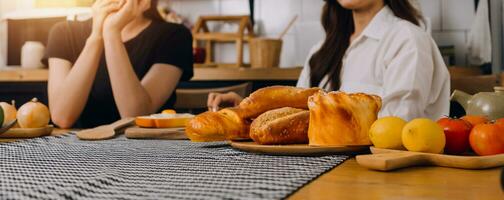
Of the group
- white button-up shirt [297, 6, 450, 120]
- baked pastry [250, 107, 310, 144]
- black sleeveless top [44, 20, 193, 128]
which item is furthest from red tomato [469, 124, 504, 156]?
black sleeveless top [44, 20, 193, 128]

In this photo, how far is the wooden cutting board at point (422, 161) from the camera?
80 cm

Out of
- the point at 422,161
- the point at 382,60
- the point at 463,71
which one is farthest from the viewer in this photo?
the point at 463,71

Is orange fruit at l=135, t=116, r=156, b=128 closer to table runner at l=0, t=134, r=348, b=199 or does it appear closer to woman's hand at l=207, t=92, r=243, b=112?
table runner at l=0, t=134, r=348, b=199

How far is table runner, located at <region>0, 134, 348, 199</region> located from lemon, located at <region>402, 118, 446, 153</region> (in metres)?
0.10

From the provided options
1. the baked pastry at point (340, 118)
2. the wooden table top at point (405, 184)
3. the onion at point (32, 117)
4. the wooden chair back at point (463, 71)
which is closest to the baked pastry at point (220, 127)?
the baked pastry at point (340, 118)

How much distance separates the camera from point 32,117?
1352mm

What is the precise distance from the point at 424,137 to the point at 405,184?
16cm

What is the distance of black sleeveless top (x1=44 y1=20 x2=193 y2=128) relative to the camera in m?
2.24

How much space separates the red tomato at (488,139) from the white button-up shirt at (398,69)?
80 centimetres

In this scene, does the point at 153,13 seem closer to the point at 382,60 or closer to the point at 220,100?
the point at 220,100

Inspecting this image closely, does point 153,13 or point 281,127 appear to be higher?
point 153,13

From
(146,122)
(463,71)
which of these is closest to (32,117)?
(146,122)

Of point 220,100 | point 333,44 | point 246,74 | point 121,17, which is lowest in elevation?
point 246,74

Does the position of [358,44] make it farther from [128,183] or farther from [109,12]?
[128,183]
